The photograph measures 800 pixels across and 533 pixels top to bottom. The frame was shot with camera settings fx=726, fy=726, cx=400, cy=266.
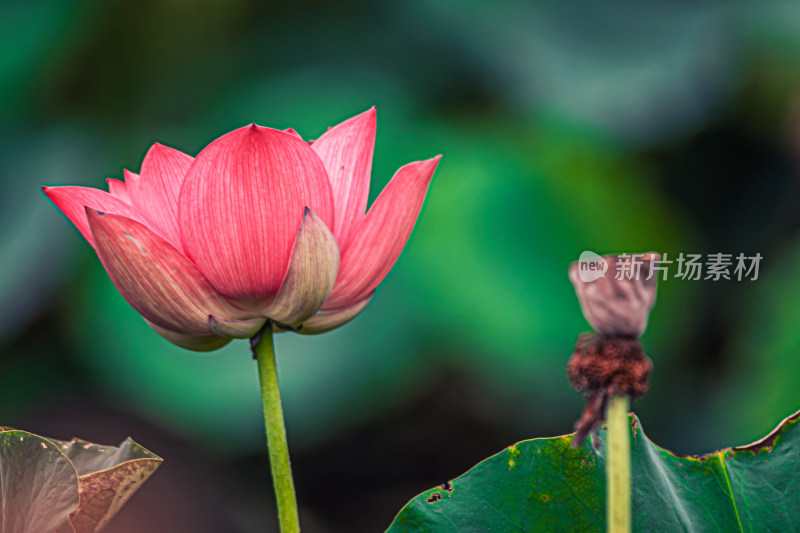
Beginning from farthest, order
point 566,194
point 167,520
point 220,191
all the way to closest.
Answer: point 566,194 → point 167,520 → point 220,191

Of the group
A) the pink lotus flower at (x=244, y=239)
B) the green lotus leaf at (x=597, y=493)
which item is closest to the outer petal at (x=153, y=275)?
the pink lotus flower at (x=244, y=239)

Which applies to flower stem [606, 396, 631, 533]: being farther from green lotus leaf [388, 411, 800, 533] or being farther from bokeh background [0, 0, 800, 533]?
bokeh background [0, 0, 800, 533]

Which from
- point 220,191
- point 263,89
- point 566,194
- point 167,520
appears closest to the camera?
point 220,191

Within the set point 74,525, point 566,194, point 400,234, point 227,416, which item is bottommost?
point 74,525

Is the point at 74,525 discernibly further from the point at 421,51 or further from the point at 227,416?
the point at 421,51

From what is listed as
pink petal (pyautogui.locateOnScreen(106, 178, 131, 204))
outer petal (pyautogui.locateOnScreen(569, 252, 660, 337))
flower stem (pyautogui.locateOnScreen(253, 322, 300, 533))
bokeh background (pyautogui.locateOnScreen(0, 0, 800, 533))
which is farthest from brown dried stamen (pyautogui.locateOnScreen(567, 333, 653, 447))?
bokeh background (pyautogui.locateOnScreen(0, 0, 800, 533))

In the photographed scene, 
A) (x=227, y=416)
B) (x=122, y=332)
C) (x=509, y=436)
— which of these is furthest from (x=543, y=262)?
(x=122, y=332)

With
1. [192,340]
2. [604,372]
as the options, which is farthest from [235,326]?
[604,372]
